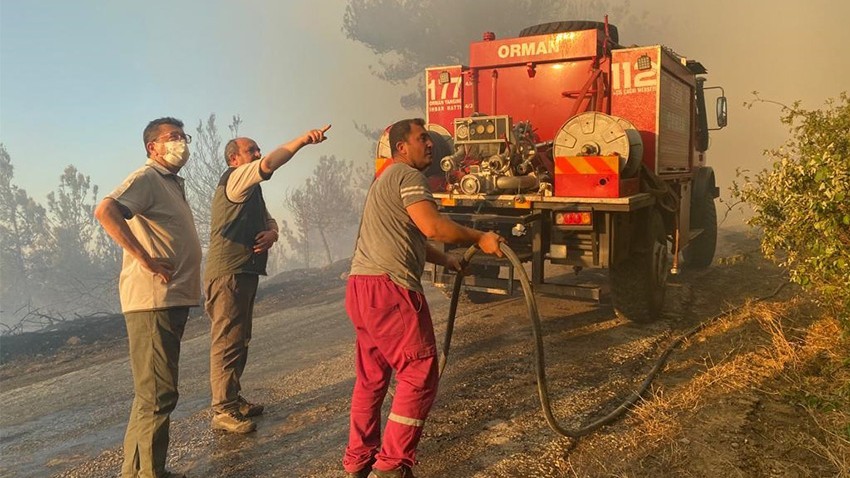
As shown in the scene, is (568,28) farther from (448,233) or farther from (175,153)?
(175,153)

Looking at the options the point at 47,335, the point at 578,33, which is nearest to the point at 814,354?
the point at 578,33

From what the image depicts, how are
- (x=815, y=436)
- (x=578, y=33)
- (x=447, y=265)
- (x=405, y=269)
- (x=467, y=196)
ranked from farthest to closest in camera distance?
(x=578, y=33) < (x=467, y=196) < (x=447, y=265) < (x=815, y=436) < (x=405, y=269)

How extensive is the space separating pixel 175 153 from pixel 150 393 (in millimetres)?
1302

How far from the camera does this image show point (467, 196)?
16.3 ft

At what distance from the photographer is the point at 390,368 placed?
276 centimetres

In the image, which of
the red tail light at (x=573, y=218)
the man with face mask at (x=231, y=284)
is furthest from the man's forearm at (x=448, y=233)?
the red tail light at (x=573, y=218)

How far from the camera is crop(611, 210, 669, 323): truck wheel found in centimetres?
525

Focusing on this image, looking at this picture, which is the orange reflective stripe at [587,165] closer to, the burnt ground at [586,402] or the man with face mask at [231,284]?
the burnt ground at [586,402]

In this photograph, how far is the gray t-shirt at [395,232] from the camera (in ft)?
8.63

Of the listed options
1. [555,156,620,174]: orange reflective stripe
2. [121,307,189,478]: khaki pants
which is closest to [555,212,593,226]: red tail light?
[555,156,620,174]: orange reflective stripe

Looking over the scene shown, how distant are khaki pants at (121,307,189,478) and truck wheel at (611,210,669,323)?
4.05 meters

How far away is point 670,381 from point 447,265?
1.97m

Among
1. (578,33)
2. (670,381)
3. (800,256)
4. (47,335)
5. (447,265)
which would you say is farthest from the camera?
(47,335)

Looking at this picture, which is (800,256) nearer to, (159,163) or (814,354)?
(814,354)
